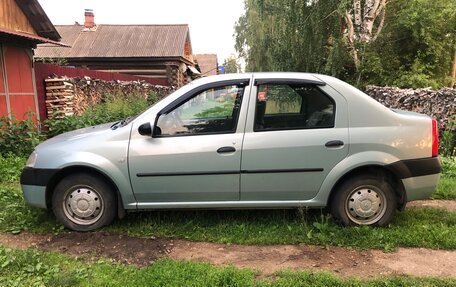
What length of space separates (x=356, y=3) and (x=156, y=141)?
47.8ft

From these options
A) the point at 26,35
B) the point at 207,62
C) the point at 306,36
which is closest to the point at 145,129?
the point at 26,35

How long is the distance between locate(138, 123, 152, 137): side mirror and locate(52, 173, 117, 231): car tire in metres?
0.72

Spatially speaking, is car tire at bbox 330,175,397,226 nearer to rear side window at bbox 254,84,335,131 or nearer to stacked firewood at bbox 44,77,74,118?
rear side window at bbox 254,84,335,131

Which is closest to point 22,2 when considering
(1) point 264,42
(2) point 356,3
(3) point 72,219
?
(3) point 72,219

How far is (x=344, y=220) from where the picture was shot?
453 cm

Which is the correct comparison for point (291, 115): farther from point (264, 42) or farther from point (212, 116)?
point (264, 42)

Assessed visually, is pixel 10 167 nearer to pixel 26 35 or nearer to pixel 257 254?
pixel 26 35

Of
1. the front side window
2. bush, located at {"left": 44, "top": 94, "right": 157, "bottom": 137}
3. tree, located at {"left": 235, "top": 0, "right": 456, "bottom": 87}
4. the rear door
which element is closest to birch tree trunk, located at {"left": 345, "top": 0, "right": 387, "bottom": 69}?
tree, located at {"left": 235, "top": 0, "right": 456, "bottom": 87}

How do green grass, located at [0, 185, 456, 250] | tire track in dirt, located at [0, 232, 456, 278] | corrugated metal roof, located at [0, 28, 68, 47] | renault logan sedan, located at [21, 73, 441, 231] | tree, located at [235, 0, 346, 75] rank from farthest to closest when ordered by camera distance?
tree, located at [235, 0, 346, 75], corrugated metal roof, located at [0, 28, 68, 47], renault logan sedan, located at [21, 73, 441, 231], green grass, located at [0, 185, 456, 250], tire track in dirt, located at [0, 232, 456, 278]

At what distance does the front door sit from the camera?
4395mm

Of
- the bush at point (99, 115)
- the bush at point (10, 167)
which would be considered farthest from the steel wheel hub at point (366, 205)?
the bush at point (99, 115)

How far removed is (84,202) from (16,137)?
5280 millimetres

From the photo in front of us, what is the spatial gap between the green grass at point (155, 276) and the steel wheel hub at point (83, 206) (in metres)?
0.79

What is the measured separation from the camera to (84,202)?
15.0 feet
